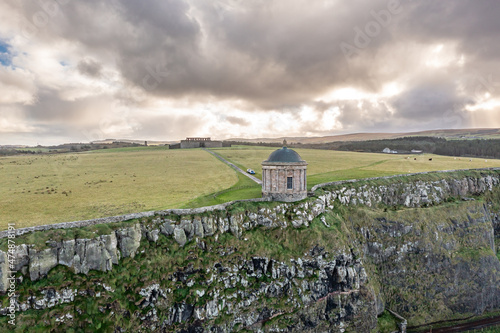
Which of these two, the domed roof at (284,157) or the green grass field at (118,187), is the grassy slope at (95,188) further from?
the domed roof at (284,157)

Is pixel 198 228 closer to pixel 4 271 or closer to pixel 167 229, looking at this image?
pixel 167 229

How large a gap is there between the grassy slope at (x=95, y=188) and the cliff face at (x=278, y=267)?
6.61m

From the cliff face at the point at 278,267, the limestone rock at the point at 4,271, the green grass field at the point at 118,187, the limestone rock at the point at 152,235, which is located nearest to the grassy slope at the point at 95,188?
the green grass field at the point at 118,187

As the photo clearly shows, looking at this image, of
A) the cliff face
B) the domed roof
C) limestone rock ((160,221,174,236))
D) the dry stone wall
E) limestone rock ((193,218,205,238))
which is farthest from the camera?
the domed roof

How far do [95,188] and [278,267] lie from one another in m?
33.7

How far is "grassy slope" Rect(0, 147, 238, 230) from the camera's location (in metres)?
33.0

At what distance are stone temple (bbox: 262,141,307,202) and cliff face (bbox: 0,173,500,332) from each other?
1756 millimetres

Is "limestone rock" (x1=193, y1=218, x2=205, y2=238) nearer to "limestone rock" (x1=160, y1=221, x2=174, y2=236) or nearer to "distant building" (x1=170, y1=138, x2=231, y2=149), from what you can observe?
"limestone rock" (x1=160, y1=221, x2=174, y2=236)

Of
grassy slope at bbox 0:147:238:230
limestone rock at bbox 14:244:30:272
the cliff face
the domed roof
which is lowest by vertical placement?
the cliff face

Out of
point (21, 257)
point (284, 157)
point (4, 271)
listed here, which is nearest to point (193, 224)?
point (21, 257)

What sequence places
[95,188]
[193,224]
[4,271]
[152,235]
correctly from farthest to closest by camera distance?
[95,188] < [193,224] < [152,235] < [4,271]

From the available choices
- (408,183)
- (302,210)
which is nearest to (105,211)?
(302,210)

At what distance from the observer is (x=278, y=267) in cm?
3284

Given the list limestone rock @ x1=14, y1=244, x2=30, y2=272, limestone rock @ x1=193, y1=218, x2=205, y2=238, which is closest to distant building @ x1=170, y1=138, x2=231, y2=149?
limestone rock @ x1=193, y1=218, x2=205, y2=238
